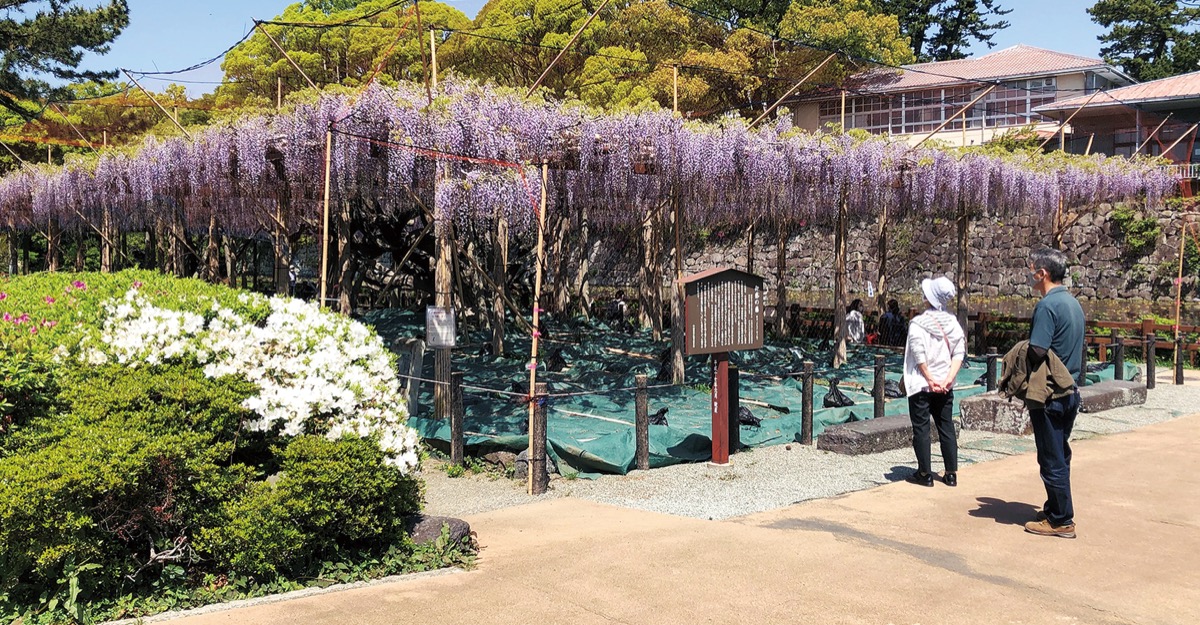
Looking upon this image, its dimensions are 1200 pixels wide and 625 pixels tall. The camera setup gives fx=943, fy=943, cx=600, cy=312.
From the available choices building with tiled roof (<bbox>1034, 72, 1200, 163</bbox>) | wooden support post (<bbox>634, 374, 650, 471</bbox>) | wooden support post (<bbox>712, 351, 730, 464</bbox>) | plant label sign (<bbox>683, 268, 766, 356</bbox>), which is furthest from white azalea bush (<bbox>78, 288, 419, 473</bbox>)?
building with tiled roof (<bbox>1034, 72, 1200, 163</bbox>)

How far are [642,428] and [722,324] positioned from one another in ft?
3.48

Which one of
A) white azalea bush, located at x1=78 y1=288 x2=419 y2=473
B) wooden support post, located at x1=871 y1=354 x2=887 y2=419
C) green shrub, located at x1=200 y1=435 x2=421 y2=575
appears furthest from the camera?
wooden support post, located at x1=871 y1=354 x2=887 y2=419

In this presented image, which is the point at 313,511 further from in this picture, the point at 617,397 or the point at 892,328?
the point at 892,328

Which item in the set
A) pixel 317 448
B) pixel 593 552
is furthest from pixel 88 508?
pixel 593 552

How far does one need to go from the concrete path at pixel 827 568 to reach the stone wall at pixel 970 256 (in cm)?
1461

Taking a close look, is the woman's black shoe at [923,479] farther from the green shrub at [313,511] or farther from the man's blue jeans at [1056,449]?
the green shrub at [313,511]

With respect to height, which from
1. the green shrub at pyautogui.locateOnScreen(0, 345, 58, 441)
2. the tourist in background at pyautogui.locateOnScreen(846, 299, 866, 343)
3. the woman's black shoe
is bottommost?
the woman's black shoe

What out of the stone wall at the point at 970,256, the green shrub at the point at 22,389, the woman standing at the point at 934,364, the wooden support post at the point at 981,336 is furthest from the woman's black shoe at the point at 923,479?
the stone wall at the point at 970,256

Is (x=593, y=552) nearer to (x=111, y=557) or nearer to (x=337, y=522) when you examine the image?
(x=337, y=522)

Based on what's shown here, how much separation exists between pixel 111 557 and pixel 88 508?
0.86 feet

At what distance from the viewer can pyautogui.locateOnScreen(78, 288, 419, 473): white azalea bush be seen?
4.29m

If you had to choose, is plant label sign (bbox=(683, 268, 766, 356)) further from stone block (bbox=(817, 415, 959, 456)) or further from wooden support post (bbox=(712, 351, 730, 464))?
stone block (bbox=(817, 415, 959, 456))

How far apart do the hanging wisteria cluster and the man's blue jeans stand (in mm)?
4752

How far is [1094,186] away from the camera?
16922 mm
